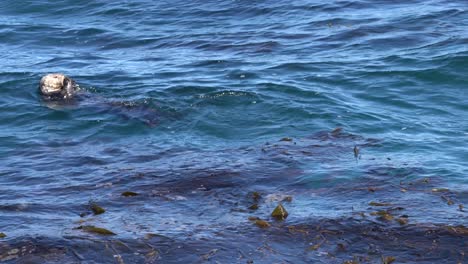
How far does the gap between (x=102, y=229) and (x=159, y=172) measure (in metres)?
2.39

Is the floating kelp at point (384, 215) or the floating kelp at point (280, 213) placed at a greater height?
the floating kelp at point (280, 213)

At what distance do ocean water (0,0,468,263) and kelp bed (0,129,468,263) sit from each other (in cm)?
3

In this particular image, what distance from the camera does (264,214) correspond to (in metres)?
9.73

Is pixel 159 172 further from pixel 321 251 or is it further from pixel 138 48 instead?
pixel 138 48

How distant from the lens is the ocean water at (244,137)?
354 inches

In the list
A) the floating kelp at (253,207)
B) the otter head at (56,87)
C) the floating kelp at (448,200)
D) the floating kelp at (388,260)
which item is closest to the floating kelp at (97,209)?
the floating kelp at (253,207)

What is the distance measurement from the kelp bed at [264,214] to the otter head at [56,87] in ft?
13.9

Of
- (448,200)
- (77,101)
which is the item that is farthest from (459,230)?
(77,101)

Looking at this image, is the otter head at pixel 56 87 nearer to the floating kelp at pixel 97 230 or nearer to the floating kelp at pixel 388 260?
the floating kelp at pixel 97 230

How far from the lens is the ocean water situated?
900 cm

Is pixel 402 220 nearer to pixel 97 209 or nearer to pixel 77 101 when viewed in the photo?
pixel 97 209

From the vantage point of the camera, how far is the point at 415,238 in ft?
29.2

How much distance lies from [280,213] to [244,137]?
3852 millimetres

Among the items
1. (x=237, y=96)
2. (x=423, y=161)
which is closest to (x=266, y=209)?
(x=423, y=161)
